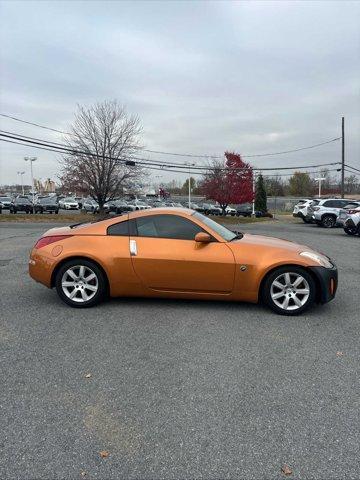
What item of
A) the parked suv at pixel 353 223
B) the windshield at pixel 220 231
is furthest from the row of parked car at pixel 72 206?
the windshield at pixel 220 231

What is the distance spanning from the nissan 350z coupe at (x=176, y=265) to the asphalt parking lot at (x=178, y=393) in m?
0.27

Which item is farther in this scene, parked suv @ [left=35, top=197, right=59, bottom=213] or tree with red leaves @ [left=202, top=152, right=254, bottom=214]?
parked suv @ [left=35, top=197, right=59, bottom=213]

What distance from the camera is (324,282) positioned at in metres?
5.05


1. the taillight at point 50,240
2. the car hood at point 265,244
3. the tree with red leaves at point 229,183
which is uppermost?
the tree with red leaves at point 229,183

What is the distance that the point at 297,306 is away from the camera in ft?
16.6

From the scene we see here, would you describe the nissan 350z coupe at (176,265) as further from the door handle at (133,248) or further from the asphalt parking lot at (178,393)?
the asphalt parking lot at (178,393)

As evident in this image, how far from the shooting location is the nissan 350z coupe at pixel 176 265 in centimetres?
505

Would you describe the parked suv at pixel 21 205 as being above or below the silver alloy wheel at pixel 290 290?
above

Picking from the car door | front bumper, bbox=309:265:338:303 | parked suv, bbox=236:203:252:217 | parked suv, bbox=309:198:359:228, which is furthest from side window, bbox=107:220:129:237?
parked suv, bbox=236:203:252:217

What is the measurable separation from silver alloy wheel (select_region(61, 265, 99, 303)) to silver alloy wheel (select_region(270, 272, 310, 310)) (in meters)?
2.38

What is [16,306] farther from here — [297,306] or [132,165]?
[132,165]

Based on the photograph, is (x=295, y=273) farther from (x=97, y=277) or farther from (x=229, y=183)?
(x=229, y=183)

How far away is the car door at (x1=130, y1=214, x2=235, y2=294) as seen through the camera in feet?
16.6

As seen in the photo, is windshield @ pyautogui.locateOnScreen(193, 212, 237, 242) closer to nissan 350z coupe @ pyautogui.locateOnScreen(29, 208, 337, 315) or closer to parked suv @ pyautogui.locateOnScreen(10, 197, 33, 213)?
nissan 350z coupe @ pyautogui.locateOnScreen(29, 208, 337, 315)
